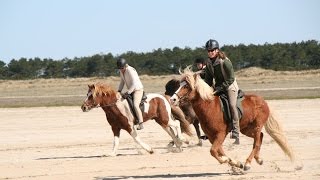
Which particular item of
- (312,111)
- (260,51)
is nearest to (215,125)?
(312,111)

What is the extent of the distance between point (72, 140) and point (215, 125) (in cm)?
976

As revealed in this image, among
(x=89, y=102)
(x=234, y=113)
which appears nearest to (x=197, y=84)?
(x=234, y=113)

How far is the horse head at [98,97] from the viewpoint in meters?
18.6

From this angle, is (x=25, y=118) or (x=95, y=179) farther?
(x=25, y=118)

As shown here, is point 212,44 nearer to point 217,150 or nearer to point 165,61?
point 217,150

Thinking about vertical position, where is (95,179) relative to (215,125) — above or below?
below

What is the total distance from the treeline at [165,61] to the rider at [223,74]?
200 feet

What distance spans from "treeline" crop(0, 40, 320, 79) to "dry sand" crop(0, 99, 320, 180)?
4930cm

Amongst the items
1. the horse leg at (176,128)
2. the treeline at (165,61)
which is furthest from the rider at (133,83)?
the treeline at (165,61)

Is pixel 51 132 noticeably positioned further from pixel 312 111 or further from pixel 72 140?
pixel 312 111

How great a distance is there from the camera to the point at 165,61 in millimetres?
84250

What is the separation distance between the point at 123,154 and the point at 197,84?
220 inches

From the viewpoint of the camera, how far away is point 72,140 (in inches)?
915

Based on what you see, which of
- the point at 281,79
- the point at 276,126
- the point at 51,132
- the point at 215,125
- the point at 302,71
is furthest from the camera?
the point at 302,71
